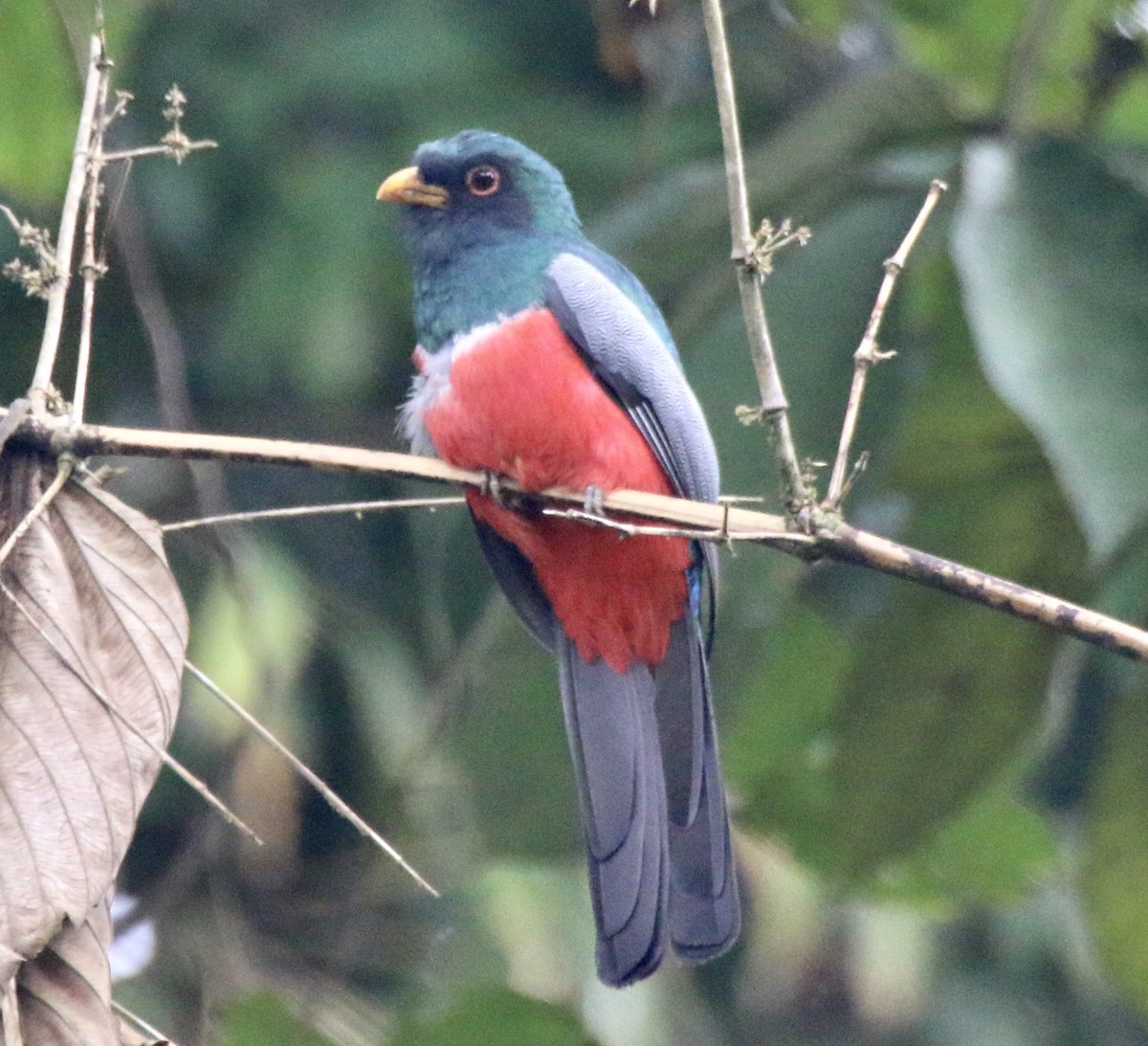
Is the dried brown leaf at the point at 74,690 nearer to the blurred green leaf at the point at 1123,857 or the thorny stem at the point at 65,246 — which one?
the thorny stem at the point at 65,246

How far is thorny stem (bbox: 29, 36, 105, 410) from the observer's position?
2.19 meters

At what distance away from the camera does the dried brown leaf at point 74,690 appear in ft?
6.58

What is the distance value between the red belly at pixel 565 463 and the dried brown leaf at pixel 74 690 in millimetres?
1277

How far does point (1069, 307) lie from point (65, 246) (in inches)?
71.9

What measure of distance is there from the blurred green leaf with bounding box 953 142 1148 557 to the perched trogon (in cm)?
62

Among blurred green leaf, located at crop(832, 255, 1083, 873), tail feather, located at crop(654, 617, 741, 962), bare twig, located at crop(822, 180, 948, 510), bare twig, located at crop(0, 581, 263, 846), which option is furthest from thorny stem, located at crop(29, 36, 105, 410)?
blurred green leaf, located at crop(832, 255, 1083, 873)

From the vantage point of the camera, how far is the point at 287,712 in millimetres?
4844

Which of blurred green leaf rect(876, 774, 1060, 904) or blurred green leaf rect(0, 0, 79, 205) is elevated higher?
blurred green leaf rect(0, 0, 79, 205)

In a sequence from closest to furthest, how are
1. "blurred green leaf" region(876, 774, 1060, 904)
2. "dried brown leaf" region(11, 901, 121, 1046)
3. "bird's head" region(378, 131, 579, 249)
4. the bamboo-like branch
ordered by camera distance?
"dried brown leaf" region(11, 901, 121, 1046) → the bamboo-like branch → "bird's head" region(378, 131, 579, 249) → "blurred green leaf" region(876, 774, 1060, 904)

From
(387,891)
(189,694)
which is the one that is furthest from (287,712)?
(387,891)

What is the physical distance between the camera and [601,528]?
141 inches

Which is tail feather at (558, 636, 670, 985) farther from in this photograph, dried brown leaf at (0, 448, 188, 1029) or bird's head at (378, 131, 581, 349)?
dried brown leaf at (0, 448, 188, 1029)

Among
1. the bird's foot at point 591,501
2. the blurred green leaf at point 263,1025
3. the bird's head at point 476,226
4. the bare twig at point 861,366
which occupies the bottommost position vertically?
the blurred green leaf at point 263,1025

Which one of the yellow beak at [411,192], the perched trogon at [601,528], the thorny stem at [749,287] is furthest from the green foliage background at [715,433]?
the thorny stem at [749,287]
